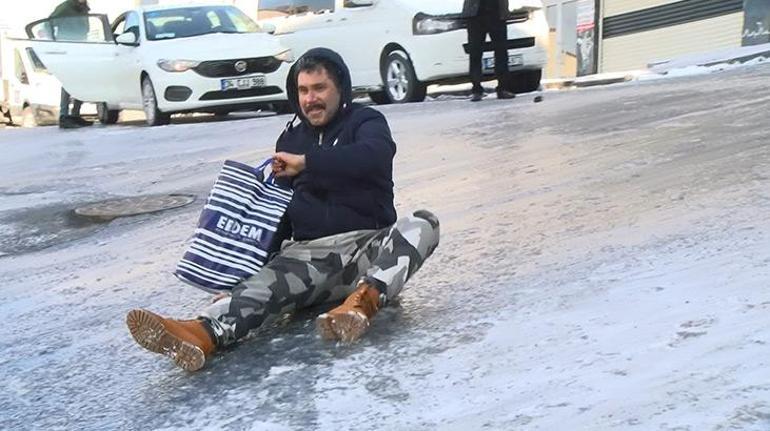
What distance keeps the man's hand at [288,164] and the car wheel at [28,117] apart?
14.4 meters

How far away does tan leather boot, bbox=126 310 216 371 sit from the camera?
9.54 feet

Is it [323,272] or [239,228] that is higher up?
[239,228]

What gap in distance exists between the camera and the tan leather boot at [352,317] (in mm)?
3027

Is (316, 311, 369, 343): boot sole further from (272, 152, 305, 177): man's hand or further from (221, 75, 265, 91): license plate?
(221, 75, 265, 91): license plate

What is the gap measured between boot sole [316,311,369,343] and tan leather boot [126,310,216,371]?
38 centimetres

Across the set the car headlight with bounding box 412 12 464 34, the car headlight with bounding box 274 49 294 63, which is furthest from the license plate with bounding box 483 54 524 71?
the car headlight with bounding box 274 49 294 63

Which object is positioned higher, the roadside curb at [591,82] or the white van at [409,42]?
the white van at [409,42]

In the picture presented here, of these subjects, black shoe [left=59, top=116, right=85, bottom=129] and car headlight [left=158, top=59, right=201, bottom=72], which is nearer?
car headlight [left=158, top=59, right=201, bottom=72]

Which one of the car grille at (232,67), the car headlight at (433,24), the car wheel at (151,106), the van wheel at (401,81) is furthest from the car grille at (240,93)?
the car headlight at (433,24)

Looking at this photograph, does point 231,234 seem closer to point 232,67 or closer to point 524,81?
point 232,67

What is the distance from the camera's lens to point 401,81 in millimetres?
12016

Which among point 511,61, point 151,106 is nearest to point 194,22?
point 151,106

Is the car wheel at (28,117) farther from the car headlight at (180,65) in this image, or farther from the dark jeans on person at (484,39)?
the dark jeans on person at (484,39)

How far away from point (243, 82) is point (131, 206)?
212 inches
